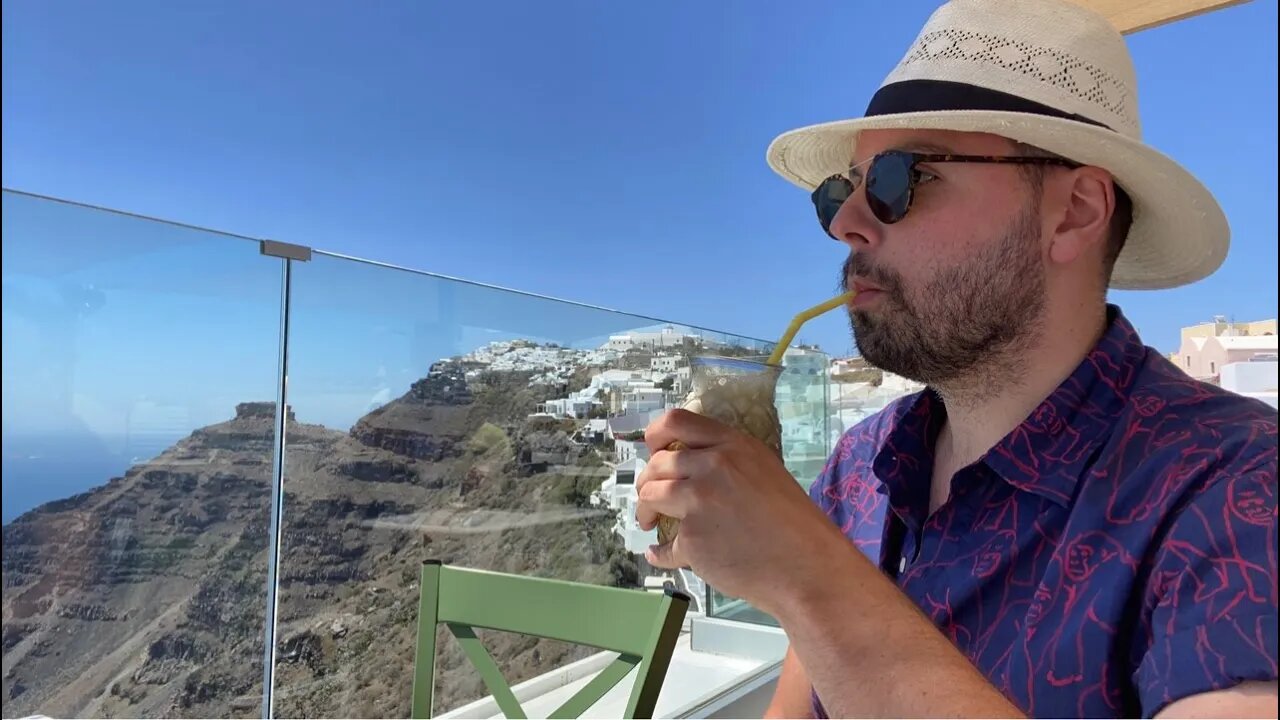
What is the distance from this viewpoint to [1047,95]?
100 centimetres

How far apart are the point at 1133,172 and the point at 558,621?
140cm

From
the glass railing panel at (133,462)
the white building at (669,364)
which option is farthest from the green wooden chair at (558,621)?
the glass railing panel at (133,462)

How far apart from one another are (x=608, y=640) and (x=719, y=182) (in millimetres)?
5465

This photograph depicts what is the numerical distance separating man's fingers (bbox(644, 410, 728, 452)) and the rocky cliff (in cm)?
178

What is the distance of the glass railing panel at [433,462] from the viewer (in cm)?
229

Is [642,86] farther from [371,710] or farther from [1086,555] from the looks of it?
[1086,555]

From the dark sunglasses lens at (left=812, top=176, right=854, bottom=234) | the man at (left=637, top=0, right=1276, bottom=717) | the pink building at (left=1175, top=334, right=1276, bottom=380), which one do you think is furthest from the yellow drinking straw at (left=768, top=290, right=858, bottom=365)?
the pink building at (left=1175, top=334, right=1276, bottom=380)

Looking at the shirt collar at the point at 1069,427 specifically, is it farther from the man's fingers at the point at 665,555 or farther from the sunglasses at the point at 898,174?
the man's fingers at the point at 665,555

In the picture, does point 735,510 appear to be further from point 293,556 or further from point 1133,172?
point 293,556

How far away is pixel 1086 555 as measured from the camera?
77 centimetres

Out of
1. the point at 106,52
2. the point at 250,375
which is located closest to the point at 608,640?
the point at 250,375

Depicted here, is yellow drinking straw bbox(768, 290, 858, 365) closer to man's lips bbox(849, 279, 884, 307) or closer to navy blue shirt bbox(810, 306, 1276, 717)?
man's lips bbox(849, 279, 884, 307)

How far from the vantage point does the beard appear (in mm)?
1017

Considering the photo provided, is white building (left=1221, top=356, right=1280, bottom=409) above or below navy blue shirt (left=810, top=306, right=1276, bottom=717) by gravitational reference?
above
